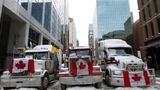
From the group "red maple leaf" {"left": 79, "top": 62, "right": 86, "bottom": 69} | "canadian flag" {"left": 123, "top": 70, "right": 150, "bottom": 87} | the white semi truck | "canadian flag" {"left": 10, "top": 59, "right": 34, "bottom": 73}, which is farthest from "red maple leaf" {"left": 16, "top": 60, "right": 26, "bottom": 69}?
"canadian flag" {"left": 123, "top": 70, "right": 150, "bottom": 87}

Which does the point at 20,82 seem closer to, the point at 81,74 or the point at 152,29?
the point at 81,74

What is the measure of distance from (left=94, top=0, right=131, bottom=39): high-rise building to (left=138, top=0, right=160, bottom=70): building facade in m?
80.2

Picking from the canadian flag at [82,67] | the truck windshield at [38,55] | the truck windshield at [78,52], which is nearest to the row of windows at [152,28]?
the truck windshield at [78,52]

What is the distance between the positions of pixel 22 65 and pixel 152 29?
2425 centimetres

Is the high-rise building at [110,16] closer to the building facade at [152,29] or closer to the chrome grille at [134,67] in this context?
the building facade at [152,29]

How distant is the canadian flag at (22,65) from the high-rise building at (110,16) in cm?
10322

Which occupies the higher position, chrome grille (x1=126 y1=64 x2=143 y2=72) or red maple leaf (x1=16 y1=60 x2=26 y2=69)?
red maple leaf (x1=16 y1=60 x2=26 y2=69)

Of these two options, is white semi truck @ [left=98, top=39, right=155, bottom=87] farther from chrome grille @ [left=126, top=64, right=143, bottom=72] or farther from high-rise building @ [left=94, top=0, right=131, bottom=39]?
high-rise building @ [left=94, top=0, right=131, bottom=39]

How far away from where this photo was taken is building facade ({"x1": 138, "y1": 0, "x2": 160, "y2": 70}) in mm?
26575

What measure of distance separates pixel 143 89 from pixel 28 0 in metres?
24.6

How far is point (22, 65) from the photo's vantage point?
1030cm

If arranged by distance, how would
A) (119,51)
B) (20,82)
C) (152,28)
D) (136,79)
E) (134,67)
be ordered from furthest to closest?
(152,28) < (119,51) < (20,82) < (134,67) < (136,79)

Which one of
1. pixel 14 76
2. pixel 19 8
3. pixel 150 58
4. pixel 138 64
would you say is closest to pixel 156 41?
pixel 150 58

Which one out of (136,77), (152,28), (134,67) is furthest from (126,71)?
(152,28)
